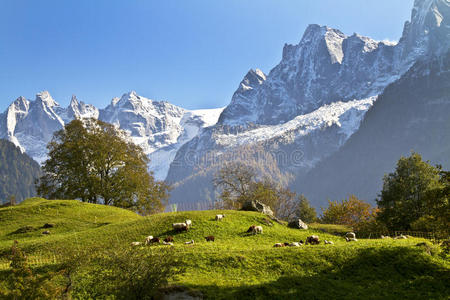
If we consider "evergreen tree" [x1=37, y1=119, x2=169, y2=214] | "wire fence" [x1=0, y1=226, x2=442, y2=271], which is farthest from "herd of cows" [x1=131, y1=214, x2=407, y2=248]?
"evergreen tree" [x1=37, y1=119, x2=169, y2=214]

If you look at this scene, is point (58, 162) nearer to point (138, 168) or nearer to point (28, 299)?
point (138, 168)

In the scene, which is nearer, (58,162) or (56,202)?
(56,202)

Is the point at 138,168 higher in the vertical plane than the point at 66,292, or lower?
higher

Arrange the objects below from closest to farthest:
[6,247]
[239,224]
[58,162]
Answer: [6,247] < [239,224] < [58,162]

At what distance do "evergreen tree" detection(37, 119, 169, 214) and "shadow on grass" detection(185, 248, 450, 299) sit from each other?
49985 mm

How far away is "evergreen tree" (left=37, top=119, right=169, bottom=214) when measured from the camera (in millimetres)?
60325

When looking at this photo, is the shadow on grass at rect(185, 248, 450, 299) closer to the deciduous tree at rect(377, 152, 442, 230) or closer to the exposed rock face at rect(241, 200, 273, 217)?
the exposed rock face at rect(241, 200, 273, 217)

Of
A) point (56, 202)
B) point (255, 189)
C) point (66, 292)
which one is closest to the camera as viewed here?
point (66, 292)

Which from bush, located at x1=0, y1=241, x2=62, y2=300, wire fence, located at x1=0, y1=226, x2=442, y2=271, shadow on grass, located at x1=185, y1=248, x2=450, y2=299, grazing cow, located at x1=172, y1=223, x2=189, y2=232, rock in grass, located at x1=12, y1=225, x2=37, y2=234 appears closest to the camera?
bush, located at x1=0, y1=241, x2=62, y2=300

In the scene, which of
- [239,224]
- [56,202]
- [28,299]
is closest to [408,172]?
[239,224]

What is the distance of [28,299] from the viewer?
1282 centimetres

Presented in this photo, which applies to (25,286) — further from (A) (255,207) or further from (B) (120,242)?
(A) (255,207)

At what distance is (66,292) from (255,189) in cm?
7019

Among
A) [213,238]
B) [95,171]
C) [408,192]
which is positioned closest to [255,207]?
[213,238]
